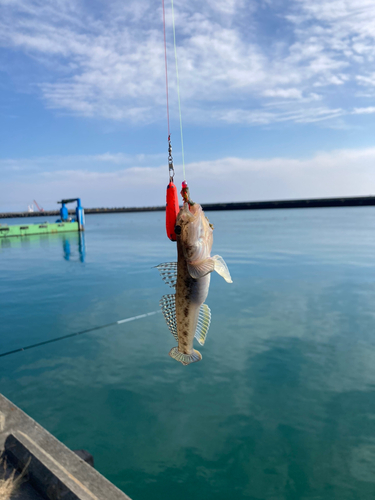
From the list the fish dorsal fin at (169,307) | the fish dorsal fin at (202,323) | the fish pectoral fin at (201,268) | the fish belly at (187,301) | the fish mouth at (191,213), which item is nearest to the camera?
Answer: the fish mouth at (191,213)

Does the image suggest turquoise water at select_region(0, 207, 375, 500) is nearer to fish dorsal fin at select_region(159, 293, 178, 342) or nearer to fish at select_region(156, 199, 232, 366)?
fish at select_region(156, 199, 232, 366)

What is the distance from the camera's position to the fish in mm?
3758

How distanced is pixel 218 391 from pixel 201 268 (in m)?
7.16

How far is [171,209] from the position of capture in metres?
3.98

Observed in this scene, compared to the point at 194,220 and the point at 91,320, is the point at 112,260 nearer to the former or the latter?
the point at 91,320

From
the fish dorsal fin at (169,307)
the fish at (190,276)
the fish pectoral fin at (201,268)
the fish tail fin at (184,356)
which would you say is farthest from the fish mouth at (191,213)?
the fish tail fin at (184,356)

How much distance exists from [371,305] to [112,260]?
24174 mm

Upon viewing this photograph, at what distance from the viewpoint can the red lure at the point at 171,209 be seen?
3950mm

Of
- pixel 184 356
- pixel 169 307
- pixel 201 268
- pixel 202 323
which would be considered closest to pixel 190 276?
pixel 201 268

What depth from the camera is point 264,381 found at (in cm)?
1036

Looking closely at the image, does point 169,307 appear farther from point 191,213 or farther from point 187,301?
point 191,213

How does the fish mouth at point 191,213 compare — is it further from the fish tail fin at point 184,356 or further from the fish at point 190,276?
the fish tail fin at point 184,356

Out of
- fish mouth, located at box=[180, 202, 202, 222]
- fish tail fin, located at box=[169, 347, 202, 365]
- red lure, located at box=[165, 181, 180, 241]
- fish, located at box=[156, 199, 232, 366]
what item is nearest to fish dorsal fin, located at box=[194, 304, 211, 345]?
fish, located at box=[156, 199, 232, 366]

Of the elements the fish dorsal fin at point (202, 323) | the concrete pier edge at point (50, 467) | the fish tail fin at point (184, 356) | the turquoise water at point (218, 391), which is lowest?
the turquoise water at point (218, 391)
